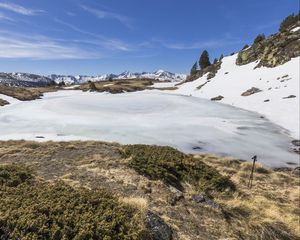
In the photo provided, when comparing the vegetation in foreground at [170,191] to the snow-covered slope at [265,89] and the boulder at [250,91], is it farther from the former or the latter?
the boulder at [250,91]

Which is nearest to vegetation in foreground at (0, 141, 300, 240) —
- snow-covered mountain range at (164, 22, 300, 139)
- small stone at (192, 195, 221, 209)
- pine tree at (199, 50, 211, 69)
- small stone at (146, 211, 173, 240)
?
small stone at (192, 195, 221, 209)

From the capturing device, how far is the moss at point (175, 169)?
1261 centimetres

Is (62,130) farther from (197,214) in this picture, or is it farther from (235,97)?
(235,97)

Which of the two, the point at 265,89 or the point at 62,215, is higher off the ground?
the point at 62,215

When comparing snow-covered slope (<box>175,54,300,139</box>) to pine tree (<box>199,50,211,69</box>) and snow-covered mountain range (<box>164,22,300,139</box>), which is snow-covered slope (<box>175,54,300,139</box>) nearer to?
snow-covered mountain range (<box>164,22,300,139</box>)

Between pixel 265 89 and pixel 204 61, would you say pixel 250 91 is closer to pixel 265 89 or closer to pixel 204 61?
pixel 265 89

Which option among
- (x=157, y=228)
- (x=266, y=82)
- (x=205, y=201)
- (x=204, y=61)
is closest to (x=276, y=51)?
(x=266, y=82)

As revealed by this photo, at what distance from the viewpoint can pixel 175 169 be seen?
44.9ft

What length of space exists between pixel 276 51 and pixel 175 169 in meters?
57.7

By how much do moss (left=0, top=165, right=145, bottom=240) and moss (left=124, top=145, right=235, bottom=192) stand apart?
410 cm

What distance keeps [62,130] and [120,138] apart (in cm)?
569

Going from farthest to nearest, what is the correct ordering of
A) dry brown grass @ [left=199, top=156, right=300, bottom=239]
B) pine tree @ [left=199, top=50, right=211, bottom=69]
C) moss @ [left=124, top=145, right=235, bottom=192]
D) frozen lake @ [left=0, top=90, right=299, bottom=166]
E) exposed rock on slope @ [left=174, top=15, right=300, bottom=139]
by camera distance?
pine tree @ [left=199, top=50, right=211, bottom=69] → exposed rock on slope @ [left=174, top=15, right=300, bottom=139] → frozen lake @ [left=0, top=90, right=299, bottom=166] → moss @ [left=124, top=145, right=235, bottom=192] → dry brown grass @ [left=199, top=156, right=300, bottom=239]

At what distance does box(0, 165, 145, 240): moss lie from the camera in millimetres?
6375

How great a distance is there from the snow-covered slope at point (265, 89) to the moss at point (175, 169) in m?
15.0
